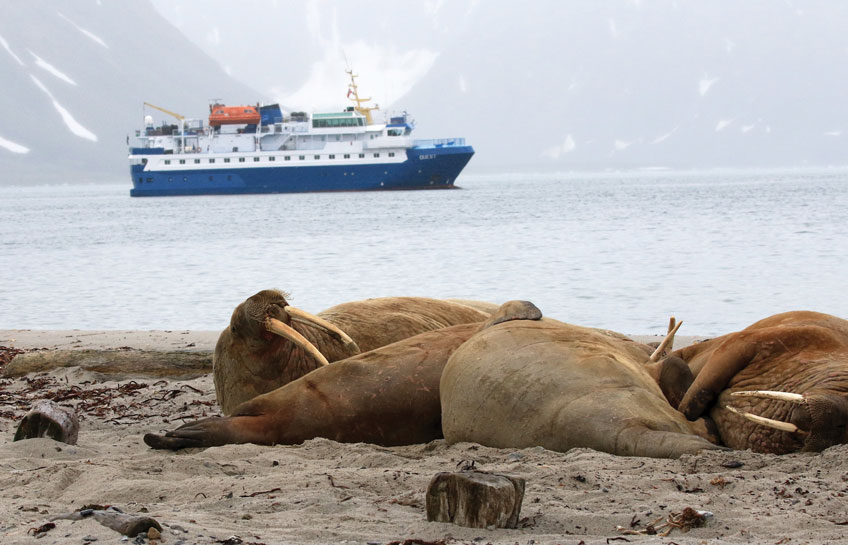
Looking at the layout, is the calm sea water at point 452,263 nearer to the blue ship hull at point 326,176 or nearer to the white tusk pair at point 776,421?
the white tusk pair at point 776,421

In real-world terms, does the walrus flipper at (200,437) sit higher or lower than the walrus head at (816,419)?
lower

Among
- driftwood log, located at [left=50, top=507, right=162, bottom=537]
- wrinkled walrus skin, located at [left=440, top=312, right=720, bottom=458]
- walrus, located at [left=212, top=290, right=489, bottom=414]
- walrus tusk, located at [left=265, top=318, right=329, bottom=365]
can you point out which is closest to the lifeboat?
walrus, located at [left=212, top=290, right=489, bottom=414]

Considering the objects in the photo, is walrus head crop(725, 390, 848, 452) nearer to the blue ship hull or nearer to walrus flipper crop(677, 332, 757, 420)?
walrus flipper crop(677, 332, 757, 420)

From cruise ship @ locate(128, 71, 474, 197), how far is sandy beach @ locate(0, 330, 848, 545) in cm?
6398

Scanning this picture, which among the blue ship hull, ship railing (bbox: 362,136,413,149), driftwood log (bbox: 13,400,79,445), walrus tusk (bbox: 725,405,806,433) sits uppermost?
ship railing (bbox: 362,136,413,149)

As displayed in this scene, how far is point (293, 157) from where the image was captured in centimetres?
6931

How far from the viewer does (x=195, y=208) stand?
2275 inches

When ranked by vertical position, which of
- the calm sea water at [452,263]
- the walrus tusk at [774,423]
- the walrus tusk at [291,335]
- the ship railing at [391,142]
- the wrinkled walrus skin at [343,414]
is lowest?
the calm sea water at [452,263]

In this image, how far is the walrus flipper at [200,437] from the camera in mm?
4488

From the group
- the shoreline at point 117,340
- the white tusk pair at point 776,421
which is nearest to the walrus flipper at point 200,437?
the white tusk pair at point 776,421

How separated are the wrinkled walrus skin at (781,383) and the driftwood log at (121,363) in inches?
165

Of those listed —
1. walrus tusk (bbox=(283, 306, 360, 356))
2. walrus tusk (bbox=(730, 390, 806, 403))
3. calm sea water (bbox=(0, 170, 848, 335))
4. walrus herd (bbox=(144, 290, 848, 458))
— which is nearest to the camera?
walrus tusk (bbox=(730, 390, 806, 403))

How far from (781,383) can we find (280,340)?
2350mm

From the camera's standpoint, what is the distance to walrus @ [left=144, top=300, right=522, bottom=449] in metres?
4.53
